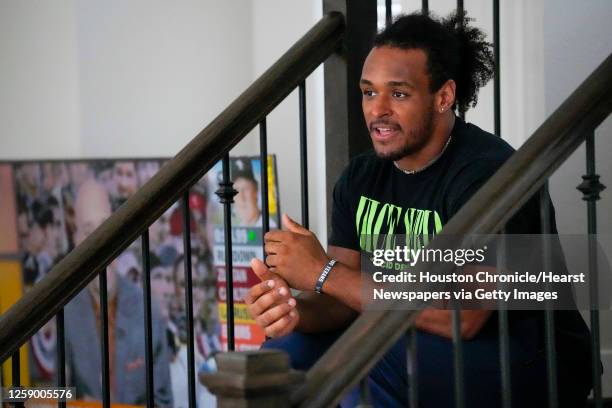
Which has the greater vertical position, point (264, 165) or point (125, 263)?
point (264, 165)

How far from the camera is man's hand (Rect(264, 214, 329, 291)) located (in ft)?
7.25

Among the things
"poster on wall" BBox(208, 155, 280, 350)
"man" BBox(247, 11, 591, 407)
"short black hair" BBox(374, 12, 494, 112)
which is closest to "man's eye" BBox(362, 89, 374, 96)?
"man" BBox(247, 11, 591, 407)

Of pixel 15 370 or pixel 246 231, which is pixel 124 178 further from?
pixel 15 370

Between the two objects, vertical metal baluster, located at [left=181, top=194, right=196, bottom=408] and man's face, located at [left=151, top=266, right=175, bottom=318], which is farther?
man's face, located at [left=151, top=266, right=175, bottom=318]

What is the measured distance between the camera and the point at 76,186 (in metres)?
6.21

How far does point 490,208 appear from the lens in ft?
5.61

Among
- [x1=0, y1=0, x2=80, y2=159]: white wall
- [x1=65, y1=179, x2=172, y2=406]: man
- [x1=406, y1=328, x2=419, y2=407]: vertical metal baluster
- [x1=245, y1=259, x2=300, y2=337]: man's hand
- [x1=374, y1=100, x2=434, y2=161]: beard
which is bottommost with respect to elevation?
[x1=65, y1=179, x2=172, y2=406]: man

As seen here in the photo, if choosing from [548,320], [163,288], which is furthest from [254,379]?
[163,288]

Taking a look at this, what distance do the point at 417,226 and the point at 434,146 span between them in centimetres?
18


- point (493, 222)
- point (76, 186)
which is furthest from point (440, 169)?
point (76, 186)

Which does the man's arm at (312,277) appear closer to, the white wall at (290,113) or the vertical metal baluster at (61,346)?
the vertical metal baluster at (61,346)

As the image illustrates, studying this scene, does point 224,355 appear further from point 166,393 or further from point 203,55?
point 203,55

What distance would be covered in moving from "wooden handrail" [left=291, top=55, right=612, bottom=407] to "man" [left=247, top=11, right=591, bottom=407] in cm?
27

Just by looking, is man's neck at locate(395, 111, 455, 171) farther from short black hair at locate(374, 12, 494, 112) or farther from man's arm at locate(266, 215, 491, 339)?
man's arm at locate(266, 215, 491, 339)
